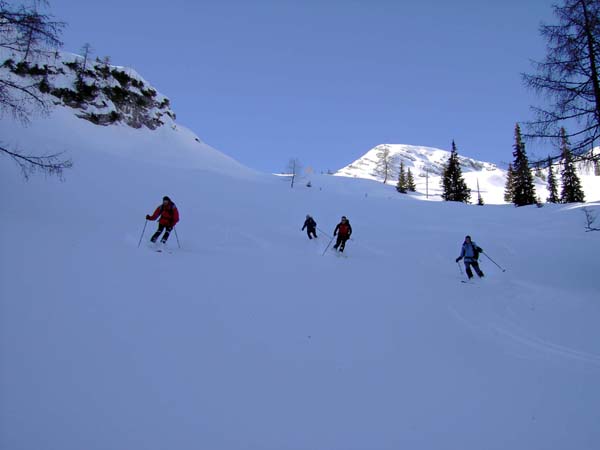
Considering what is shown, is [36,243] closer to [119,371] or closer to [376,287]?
[119,371]

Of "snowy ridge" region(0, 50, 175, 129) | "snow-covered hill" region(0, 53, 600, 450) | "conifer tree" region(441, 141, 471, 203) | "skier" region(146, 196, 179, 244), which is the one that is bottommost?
"snow-covered hill" region(0, 53, 600, 450)

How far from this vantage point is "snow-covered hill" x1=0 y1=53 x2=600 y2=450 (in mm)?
3098

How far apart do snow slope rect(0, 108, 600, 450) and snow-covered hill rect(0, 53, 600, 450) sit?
24 millimetres

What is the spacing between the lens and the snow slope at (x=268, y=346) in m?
3.10

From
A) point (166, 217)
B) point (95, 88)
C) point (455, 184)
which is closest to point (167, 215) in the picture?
point (166, 217)

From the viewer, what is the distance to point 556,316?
25.0 feet

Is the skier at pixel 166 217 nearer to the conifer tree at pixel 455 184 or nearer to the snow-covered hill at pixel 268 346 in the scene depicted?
the snow-covered hill at pixel 268 346

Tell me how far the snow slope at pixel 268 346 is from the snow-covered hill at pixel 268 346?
0.08 feet

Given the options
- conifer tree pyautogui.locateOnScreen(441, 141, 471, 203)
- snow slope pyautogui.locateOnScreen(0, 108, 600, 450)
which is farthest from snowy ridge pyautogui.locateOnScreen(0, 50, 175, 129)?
conifer tree pyautogui.locateOnScreen(441, 141, 471, 203)

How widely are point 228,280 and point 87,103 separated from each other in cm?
4471

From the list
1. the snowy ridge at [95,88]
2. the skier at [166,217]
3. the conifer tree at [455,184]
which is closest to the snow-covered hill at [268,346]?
the skier at [166,217]

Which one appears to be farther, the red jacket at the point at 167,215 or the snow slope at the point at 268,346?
the red jacket at the point at 167,215

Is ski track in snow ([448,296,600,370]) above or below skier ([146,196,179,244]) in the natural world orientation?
below

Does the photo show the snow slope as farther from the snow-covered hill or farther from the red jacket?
the red jacket
